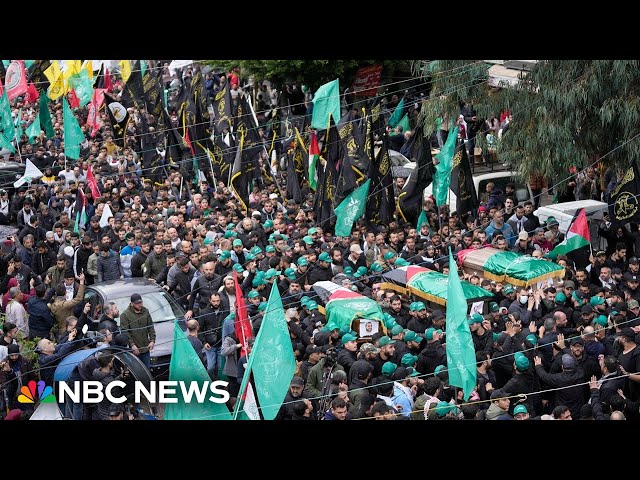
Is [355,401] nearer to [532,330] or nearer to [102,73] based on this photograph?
[532,330]

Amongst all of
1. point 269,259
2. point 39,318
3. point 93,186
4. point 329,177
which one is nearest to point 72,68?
point 93,186

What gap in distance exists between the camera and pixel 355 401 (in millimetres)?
11320

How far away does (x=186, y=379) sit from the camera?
10.9m

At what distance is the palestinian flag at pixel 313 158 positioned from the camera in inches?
803

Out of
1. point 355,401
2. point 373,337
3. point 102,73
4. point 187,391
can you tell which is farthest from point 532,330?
point 102,73

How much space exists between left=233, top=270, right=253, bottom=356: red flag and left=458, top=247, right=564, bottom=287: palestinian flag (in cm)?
368

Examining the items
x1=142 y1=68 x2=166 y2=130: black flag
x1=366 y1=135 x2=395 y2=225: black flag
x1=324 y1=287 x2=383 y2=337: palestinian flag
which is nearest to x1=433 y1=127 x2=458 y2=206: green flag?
x1=366 y1=135 x2=395 y2=225: black flag

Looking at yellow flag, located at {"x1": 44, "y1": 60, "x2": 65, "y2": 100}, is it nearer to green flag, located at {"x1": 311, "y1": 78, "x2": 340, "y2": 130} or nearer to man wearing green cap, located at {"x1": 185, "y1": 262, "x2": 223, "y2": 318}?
green flag, located at {"x1": 311, "y1": 78, "x2": 340, "y2": 130}

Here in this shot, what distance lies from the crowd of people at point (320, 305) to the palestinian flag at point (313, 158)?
0.48 meters

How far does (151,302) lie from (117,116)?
11.7m

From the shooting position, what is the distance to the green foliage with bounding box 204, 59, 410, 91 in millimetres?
29062

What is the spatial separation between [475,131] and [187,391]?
14.1 meters

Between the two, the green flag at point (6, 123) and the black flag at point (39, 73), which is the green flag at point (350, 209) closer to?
the green flag at point (6, 123)

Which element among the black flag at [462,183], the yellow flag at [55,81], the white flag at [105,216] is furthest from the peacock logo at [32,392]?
the yellow flag at [55,81]
